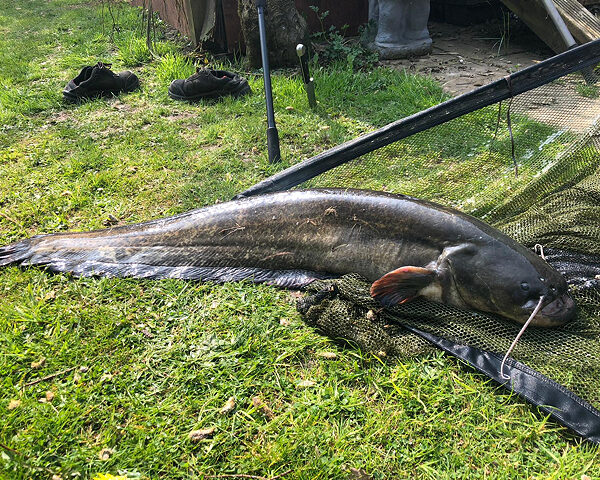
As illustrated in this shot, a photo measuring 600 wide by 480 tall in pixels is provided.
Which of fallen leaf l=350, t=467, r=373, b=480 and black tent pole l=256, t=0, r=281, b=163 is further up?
black tent pole l=256, t=0, r=281, b=163

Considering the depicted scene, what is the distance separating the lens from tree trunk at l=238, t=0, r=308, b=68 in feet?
21.1

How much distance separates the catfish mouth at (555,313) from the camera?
225 cm

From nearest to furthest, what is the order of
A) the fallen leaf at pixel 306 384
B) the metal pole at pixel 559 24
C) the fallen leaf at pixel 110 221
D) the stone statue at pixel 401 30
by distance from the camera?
the fallen leaf at pixel 306 384, the fallen leaf at pixel 110 221, the metal pole at pixel 559 24, the stone statue at pixel 401 30

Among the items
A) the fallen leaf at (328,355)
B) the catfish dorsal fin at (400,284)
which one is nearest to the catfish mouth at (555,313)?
the catfish dorsal fin at (400,284)

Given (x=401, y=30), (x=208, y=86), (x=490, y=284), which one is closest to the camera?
(x=490, y=284)

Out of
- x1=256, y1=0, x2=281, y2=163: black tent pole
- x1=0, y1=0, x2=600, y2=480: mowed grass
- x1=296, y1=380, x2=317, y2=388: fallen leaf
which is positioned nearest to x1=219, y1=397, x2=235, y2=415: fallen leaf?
x1=0, y1=0, x2=600, y2=480: mowed grass

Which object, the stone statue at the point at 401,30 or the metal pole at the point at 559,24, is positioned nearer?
the metal pole at the point at 559,24

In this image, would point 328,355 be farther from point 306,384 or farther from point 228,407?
point 228,407

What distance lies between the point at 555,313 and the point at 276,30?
5541mm

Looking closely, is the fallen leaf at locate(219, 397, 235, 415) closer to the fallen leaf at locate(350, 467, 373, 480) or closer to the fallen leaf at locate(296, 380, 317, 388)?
the fallen leaf at locate(296, 380, 317, 388)

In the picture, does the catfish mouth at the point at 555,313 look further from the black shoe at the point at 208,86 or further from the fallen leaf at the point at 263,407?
the black shoe at the point at 208,86

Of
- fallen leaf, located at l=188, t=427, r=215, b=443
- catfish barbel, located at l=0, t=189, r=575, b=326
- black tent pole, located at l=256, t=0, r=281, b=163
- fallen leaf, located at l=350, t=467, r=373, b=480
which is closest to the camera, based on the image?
fallen leaf, located at l=350, t=467, r=373, b=480

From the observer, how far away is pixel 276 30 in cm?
655

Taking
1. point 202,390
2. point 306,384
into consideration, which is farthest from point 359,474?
point 202,390
